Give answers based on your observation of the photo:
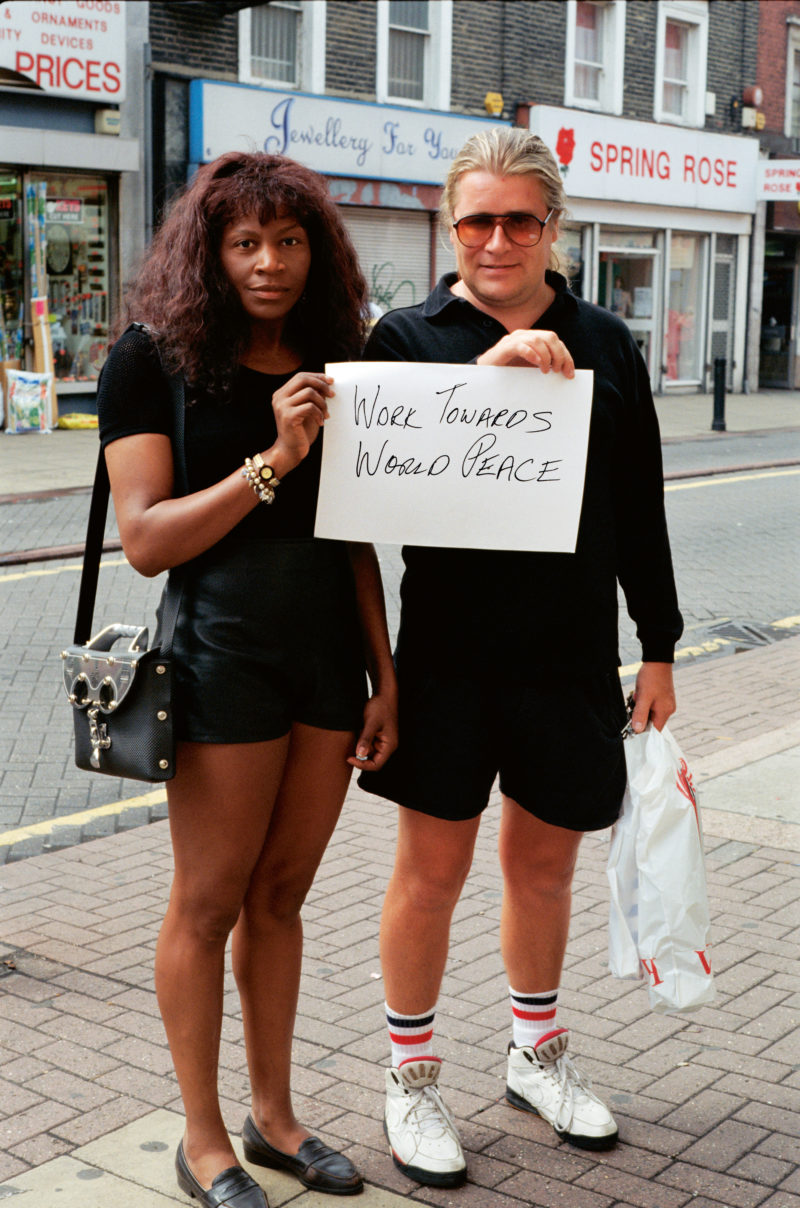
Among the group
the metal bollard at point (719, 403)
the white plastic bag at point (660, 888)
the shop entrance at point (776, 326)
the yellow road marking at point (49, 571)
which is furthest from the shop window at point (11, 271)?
the shop entrance at point (776, 326)

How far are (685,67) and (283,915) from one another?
86.1 feet

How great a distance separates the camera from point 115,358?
247 cm

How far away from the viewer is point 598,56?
24328mm

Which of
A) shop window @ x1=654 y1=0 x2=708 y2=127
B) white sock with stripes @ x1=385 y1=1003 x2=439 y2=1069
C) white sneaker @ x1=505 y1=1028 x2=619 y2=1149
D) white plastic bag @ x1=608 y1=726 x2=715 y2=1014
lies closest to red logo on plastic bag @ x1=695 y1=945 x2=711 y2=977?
white plastic bag @ x1=608 y1=726 x2=715 y2=1014

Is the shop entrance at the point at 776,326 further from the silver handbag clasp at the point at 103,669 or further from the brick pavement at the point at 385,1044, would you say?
the silver handbag clasp at the point at 103,669

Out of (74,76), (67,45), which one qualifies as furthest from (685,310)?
(67,45)

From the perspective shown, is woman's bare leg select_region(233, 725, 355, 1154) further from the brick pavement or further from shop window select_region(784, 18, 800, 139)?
shop window select_region(784, 18, 800, 139)

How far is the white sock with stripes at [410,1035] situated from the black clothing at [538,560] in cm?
75

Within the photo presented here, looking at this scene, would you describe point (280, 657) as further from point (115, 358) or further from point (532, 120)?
point (532, 120)

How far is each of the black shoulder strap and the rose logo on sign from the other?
72.0 feet

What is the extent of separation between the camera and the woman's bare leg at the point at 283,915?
8.73 ft

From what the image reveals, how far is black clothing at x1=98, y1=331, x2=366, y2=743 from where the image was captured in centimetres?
249

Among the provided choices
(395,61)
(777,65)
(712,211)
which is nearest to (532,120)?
(395,61)

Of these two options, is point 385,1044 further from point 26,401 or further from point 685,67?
point 685,67
